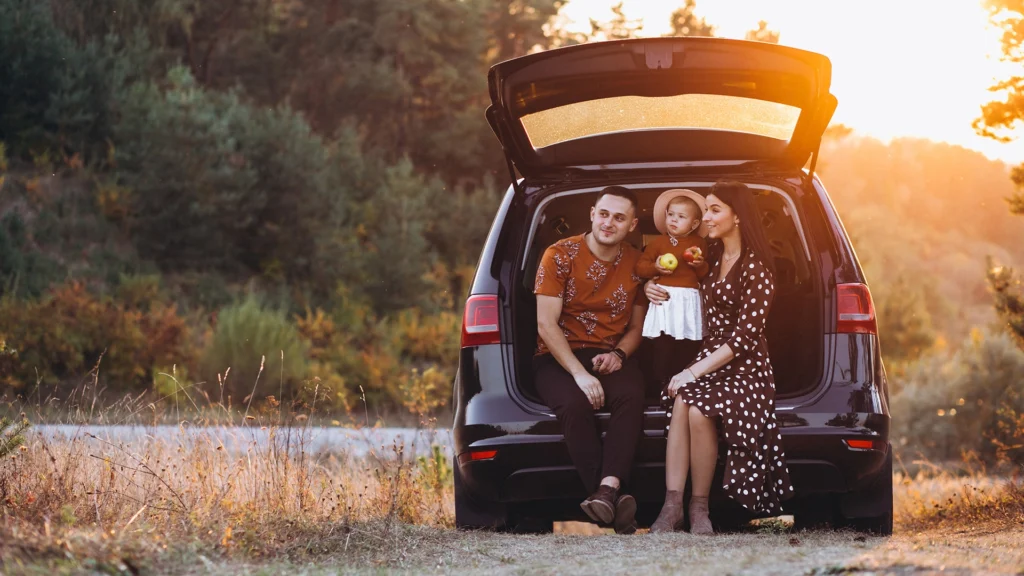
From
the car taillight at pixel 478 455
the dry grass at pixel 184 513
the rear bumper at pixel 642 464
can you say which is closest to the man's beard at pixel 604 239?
the rear bumper at pixel 642 464

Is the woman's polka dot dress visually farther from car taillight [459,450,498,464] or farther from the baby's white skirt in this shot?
car taillight [459,450,498,464]

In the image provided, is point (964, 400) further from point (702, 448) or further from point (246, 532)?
point (246, 532)

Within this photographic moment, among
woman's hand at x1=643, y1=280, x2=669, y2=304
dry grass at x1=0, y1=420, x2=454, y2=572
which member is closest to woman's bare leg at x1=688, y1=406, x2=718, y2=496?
woman's hand at x1=643, y1=280, x2=669, y2=304

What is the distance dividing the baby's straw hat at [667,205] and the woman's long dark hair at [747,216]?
0.15m

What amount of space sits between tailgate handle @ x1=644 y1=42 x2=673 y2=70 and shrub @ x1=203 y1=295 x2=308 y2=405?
33.8ft

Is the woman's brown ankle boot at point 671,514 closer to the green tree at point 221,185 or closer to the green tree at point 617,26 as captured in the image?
the green tree at point 221,185

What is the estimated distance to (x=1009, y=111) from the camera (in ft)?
28.7

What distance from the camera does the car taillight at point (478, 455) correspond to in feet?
14.5

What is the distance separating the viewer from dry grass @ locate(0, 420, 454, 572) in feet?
11.3

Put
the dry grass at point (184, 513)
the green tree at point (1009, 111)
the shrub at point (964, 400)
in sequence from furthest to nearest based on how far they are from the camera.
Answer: the shrub at point (964, 400)
the green tree at point (1009, 111)
the dry grass at point (184, 513)

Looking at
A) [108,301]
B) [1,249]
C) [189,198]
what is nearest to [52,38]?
[189,198]

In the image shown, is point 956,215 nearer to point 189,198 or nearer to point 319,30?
point 319,30

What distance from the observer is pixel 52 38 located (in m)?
22.4

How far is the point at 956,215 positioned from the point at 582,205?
295ft
